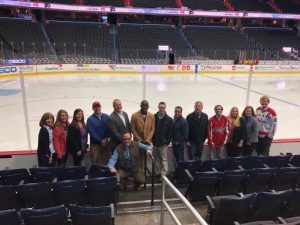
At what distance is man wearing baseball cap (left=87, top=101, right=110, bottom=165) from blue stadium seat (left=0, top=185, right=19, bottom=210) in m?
1.57

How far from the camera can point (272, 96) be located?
14.1 metres

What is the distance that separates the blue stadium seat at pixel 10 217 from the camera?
2.97m

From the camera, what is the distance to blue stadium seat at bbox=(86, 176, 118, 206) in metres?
3.89

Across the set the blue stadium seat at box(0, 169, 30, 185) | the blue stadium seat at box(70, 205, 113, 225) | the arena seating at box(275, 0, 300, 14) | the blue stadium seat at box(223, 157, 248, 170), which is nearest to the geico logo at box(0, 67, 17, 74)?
the blue stadium seat at box(0, 169, 30, 185)

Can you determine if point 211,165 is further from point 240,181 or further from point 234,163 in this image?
point 240,181

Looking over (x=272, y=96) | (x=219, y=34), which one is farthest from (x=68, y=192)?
(x=219, y=34)

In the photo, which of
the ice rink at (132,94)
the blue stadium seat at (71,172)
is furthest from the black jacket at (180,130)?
the ice rink at (132,94)

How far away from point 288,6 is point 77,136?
36551mm

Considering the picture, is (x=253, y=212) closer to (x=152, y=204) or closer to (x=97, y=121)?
(x=152, y=204)

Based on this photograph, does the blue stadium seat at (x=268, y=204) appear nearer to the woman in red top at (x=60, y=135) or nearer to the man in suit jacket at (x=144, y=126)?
the man in suit jacket at (x=144, y=126)

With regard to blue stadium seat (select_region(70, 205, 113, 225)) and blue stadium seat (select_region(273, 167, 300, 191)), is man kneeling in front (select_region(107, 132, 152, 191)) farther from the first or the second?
blue stadium seat (select_region(273, 167, 300, 191))

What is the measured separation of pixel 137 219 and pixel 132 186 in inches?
36.4

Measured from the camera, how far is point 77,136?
4.77 meters

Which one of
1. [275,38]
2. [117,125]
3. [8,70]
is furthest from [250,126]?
[275,38]
